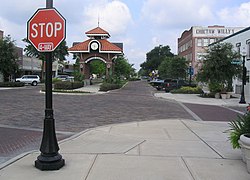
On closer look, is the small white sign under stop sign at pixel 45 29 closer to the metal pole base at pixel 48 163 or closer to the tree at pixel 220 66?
the metal pole base at pixel 48 163

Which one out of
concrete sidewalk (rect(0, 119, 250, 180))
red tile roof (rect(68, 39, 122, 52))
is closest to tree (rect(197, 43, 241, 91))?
concrete sidewalk (rect(0, 119, 250, 180))

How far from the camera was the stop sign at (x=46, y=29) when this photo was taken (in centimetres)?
570

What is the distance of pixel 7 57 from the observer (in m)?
40.3

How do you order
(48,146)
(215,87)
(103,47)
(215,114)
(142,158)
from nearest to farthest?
(48,146)
(142,158)
(215,114)
(215,87)
(103,47)

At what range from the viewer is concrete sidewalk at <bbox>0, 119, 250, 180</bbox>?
5.35 m

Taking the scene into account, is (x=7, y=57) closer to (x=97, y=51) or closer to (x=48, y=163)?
(x=97, y=51)

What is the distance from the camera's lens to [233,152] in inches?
283

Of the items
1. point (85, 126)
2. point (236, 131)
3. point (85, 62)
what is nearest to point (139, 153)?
point (236, 131)

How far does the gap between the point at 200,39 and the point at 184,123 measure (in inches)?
2907

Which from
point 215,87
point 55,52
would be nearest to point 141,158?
point 215,87

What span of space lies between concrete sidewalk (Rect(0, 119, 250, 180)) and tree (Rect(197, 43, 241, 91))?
18.1 m

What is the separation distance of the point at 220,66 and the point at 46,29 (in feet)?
76.4

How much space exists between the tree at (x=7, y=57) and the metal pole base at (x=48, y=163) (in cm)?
3744

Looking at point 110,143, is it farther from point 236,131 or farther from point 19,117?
point 19,117
